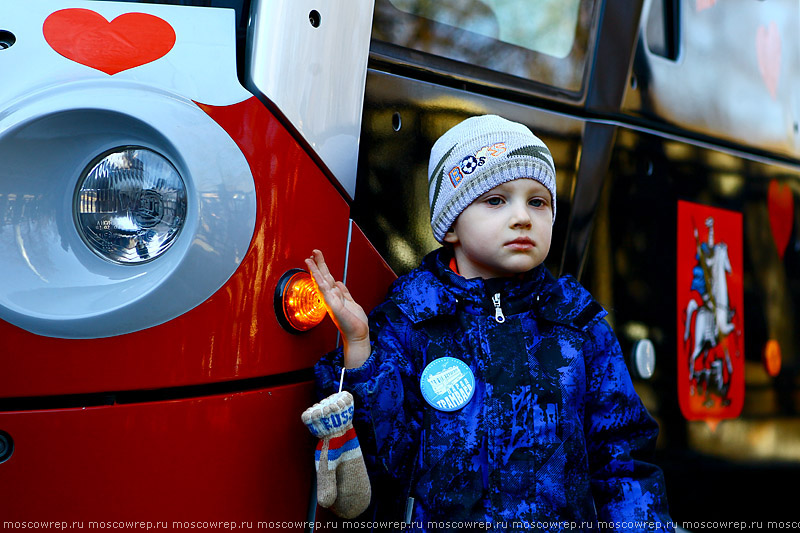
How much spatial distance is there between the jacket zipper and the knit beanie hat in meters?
0.18

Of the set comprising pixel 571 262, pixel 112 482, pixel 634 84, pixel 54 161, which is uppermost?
pixel 634 84

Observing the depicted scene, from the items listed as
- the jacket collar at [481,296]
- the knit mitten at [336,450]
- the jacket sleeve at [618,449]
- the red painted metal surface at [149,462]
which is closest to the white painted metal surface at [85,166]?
the red painted metal surface at [149,462]

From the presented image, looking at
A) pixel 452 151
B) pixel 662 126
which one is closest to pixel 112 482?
pixel 452 151

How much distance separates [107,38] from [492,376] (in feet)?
2.73

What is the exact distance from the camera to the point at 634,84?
1898 millimetres

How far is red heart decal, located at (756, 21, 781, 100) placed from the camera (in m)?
2.37

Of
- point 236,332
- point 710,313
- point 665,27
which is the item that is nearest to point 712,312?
point 710,313

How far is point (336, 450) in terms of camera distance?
3.87ft

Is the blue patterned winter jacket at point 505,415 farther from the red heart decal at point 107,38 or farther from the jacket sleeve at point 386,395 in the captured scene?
the red heart decal at point 107,38

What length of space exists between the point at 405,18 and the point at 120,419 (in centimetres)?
94

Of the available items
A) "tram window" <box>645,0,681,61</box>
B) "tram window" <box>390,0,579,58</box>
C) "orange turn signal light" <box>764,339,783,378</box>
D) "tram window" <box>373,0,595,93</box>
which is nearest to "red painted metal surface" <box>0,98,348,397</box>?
"tram window" <box>373,0,595,93</box>

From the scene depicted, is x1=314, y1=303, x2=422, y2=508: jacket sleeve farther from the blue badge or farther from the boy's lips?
the boy's lips

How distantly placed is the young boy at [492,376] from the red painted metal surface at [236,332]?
0.08 m

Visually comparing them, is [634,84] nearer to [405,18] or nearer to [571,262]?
[571,262]
